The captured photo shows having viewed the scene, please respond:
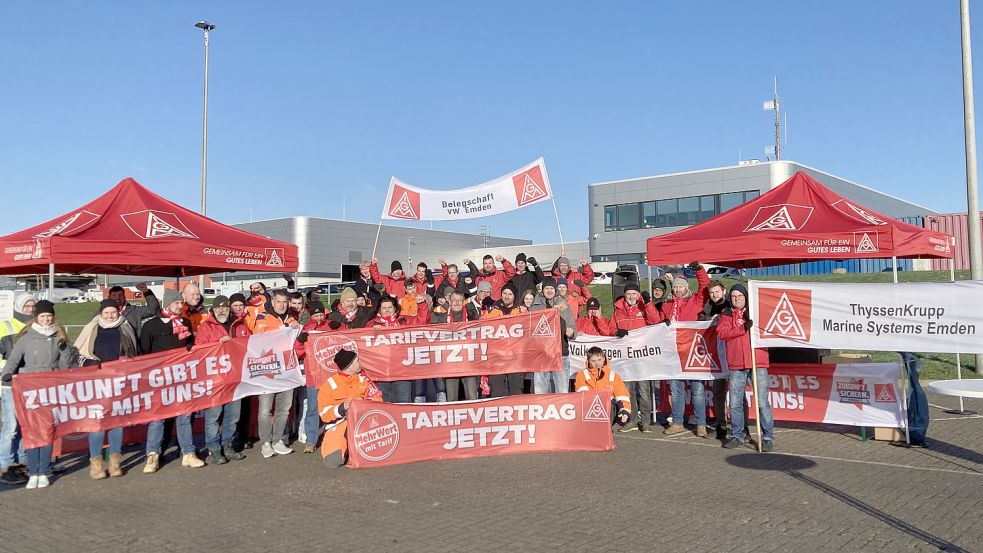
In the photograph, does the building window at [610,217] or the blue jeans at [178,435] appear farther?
the building window at [610,217]

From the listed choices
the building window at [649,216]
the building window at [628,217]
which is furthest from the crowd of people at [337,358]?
the building window at [628,217]

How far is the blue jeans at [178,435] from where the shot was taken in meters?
8.27

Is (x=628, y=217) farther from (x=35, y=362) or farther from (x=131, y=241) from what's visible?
(x=35, y=362)

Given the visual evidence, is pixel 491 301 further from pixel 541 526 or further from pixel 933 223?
pixel 933 223

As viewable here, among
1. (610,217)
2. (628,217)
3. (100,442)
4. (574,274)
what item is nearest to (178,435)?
(100,442)

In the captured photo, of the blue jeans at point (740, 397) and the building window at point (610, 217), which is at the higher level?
the building window at point (610, 217)

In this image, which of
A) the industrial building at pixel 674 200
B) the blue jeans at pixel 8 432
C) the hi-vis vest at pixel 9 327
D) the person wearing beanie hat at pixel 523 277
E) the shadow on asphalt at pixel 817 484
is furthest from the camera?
the industrial building at pixel 674 200

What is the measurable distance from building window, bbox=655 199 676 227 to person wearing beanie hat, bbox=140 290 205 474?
49.8 meters

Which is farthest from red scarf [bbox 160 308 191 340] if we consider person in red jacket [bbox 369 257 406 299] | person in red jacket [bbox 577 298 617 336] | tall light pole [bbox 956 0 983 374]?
tall light pole [bbox 956 0 983 374]

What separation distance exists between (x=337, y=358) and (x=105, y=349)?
2.52 meters

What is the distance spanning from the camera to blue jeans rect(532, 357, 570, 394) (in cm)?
989

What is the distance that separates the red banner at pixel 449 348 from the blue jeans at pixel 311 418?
186mm

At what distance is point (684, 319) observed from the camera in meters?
10.2

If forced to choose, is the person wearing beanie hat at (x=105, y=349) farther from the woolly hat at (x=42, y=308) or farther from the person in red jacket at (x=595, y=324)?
the person in red jacket at (x=595, y=324)
